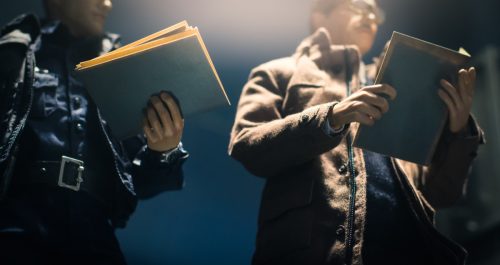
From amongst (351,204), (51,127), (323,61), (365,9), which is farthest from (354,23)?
(51,127)

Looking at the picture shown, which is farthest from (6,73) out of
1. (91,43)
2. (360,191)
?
(360,191)

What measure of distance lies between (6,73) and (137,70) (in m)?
0.52

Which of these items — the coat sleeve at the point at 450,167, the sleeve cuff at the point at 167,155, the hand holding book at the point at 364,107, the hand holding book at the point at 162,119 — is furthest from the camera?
the coat sleeve at the point at 450,167

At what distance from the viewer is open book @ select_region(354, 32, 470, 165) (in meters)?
1.86

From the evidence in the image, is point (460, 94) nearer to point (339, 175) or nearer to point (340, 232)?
point (339, 175)

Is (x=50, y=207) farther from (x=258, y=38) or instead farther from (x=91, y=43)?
(x=258, y=38)

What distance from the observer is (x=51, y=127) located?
1955 millimetres

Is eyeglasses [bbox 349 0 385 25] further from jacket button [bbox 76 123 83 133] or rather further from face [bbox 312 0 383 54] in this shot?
jacket button [bbox 76 123 83 133]

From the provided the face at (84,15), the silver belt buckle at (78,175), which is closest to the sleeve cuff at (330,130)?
the silver belt buckle at (78,175)

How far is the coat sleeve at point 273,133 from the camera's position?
6.13 ft

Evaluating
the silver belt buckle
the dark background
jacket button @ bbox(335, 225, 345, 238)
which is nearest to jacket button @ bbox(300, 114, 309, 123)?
jacket button @ bbox(335, 225, 345, 238)

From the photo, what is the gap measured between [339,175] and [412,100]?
365mm

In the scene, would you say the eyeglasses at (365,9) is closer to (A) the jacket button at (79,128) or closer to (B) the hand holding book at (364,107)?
(B) the hand holding book at (364,107)

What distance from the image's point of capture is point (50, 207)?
5.94 feet
